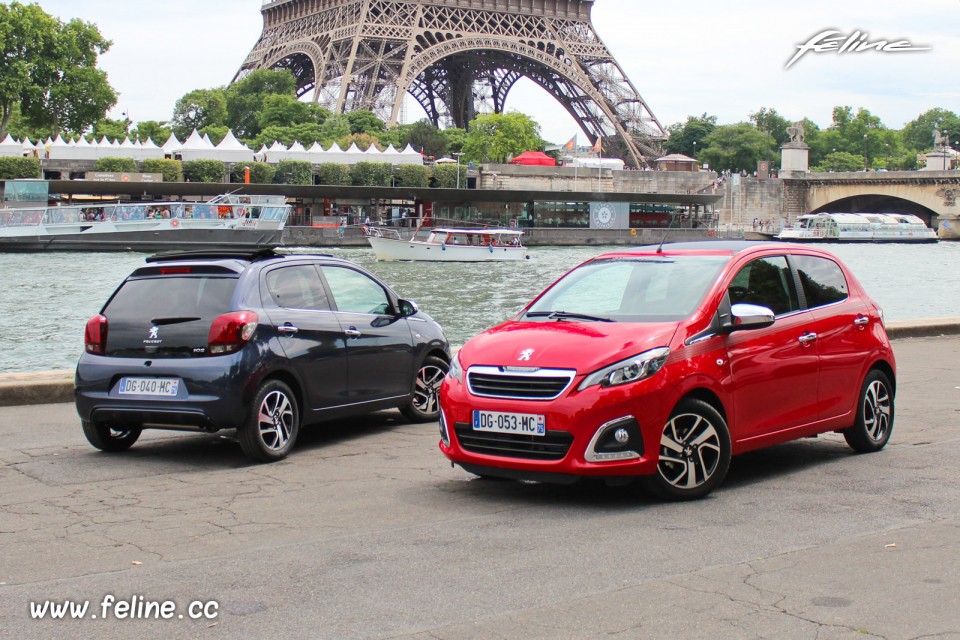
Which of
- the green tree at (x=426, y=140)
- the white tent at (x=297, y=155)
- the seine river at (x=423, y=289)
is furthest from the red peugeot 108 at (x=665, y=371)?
the green tree at (x=426, y=140)

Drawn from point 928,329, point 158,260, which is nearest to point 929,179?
point 928,329

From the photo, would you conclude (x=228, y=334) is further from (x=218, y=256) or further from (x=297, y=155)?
(x=297, y=155)

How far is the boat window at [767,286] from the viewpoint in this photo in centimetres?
731

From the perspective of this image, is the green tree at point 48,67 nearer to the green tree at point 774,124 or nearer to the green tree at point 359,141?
the green tree at point 359,141

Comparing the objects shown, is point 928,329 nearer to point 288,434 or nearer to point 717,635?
point 288,434

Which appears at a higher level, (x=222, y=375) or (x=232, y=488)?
(x=222, y=375)

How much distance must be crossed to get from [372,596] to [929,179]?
4123 inches

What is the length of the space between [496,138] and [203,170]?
28244 mm

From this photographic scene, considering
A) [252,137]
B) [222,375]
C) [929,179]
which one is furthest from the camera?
[252,137]

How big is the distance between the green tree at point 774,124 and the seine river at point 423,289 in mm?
83630

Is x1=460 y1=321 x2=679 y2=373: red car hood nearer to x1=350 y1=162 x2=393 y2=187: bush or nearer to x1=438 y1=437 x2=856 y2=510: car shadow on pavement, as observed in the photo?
x1=438 y1=437 x2=856 y2=510: car shadow on pavement

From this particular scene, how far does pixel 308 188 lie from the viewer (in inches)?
3147

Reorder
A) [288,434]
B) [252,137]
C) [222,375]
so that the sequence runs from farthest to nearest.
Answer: [252,137] → [288,434] → [222,375]

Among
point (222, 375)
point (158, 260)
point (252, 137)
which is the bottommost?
point (222, 375)
